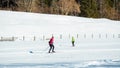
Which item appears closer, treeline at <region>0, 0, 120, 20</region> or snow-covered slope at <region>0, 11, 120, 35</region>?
snow-covered slope at <region>0, 11, 120, 35</region>

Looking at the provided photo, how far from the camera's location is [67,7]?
79438 mm

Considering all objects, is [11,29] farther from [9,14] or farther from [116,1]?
[116,1]

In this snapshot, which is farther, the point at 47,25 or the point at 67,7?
the point at 67,7

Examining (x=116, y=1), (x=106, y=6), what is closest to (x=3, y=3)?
(x=106, y=6)

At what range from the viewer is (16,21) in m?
64.1

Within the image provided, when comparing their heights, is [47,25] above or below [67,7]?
below

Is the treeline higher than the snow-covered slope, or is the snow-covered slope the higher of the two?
the treeline

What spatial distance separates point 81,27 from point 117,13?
30.7m

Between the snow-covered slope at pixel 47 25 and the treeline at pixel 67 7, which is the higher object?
the treeline at pixel 67 7

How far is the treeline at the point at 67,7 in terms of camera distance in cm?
7769

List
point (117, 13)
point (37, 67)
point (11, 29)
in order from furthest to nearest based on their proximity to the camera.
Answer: point (117, 13) < point (11, 29) < point (37, 67)

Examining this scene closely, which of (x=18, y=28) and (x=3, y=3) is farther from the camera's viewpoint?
(x=3, y=3)

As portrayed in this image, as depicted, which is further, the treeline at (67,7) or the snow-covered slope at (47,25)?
the treeline at (67,7)

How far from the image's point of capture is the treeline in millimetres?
77688
